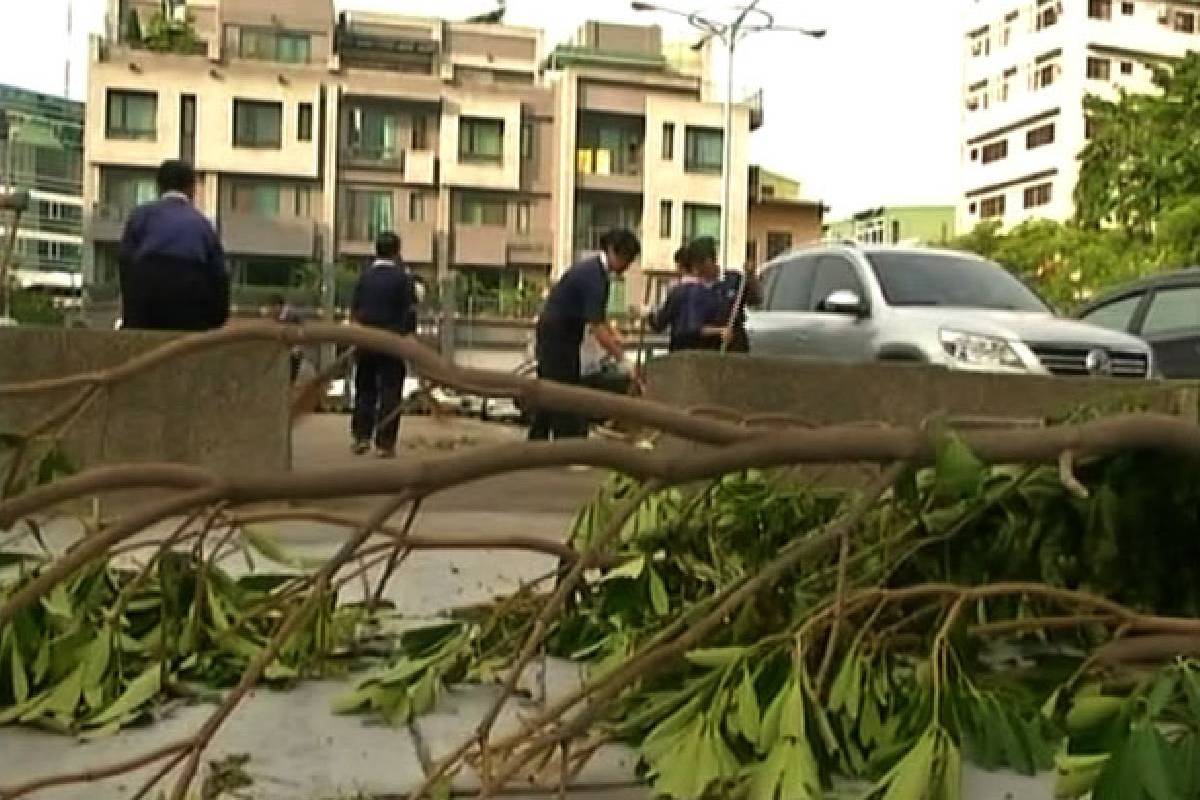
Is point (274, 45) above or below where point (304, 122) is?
above

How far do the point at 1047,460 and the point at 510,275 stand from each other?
188ft

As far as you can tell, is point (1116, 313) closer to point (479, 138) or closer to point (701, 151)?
point (479, 138)

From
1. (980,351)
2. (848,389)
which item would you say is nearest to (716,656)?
(848,389)

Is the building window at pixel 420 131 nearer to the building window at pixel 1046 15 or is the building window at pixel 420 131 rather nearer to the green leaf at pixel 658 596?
the building window at pixel 1046 15

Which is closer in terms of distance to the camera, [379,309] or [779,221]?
[379,309]

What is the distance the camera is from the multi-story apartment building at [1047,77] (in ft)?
265

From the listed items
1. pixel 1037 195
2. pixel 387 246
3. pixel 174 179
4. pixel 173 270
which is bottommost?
pixel 173 270

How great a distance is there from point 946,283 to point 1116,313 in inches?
93.5

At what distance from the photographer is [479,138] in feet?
197

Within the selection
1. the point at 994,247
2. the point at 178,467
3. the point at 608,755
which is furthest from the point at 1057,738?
the point at 994,247

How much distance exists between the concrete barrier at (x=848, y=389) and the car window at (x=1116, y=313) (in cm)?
490

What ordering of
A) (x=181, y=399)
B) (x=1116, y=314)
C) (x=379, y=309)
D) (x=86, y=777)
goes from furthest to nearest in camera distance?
(x=1116, y=314), (x=379, y=309), (x=181, y=399), (x=86, y=777)

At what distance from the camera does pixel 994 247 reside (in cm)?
5716

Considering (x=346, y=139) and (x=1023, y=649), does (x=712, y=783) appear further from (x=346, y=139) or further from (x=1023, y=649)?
(x=346, y=139)
